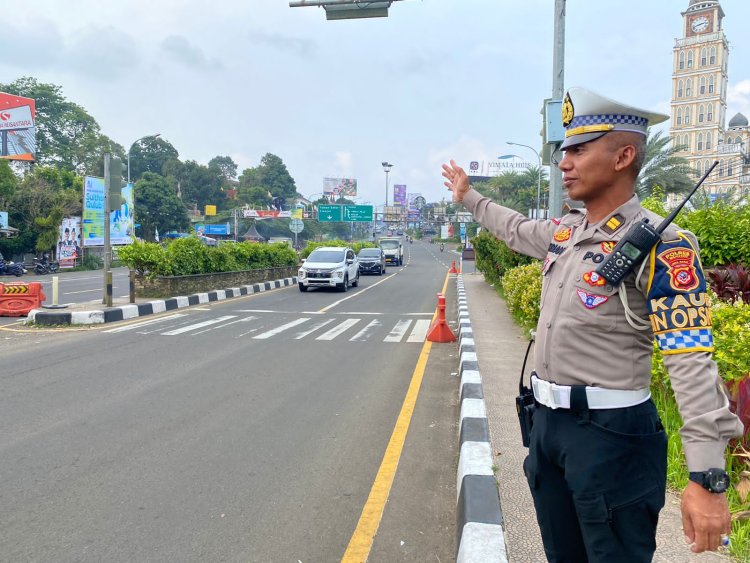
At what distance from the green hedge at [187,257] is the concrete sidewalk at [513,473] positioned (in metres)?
9.15

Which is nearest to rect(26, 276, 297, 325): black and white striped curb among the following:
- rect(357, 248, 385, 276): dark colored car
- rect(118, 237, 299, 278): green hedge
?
rect(118, 237, 299, 278): green hedge

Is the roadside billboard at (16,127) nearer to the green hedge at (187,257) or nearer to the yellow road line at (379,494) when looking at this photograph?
the green hedge at (187,257)

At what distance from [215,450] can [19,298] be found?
375 inches

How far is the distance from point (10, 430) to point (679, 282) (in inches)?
197

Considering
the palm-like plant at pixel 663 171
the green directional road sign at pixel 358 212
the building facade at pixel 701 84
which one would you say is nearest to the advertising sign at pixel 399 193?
the building facade at pixel 701 84

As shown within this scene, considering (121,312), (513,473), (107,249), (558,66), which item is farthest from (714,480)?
(107,249)

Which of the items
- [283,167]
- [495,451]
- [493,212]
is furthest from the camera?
[283,167]

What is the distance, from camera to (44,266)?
29.9 metres

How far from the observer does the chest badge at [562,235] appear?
2.06 m

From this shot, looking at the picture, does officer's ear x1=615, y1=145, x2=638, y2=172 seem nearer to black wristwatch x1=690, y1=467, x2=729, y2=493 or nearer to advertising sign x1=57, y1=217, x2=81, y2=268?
black wristwatch x1=690, y1=467, x2=729, y2=493

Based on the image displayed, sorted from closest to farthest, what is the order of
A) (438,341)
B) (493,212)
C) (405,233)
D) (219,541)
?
(493,212)
(219,541)
(438,341)
(405,233)

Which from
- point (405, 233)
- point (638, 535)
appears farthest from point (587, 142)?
point (405, 233)

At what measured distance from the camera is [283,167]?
8738 centimetres

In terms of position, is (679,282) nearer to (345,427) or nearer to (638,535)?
(638,535)
